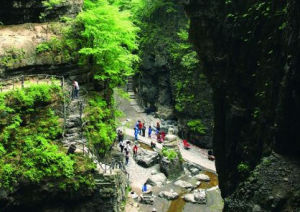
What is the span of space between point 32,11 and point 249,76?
16.6m

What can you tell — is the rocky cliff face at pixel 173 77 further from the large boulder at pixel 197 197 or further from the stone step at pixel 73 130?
the stone step at pixel 73 130

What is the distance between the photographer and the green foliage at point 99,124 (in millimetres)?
20578

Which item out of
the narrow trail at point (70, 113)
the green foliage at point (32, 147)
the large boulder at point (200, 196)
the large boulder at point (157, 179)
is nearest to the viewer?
the green foliage at point (32, 147)

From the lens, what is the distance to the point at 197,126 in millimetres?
35594

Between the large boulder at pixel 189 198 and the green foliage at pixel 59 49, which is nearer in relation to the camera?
the green foliage at pixel 59 49

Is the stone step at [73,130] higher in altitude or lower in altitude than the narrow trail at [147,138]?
higher

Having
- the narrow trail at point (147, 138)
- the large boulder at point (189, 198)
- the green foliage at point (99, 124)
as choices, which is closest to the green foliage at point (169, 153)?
the narrow trail at point (147, 138)

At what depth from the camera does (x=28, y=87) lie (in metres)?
18.8

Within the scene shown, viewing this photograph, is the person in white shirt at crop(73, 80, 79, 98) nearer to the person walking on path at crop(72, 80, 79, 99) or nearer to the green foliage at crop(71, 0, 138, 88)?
the person walking on path at crop(72, 80, 79, 99)

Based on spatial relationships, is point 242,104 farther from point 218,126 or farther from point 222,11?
point 222,11

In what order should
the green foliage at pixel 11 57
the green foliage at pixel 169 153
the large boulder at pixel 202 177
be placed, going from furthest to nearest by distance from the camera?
the green foliage at pixel 169 153 < the large boulder at pixel 202 177 < the green foliage at pixel 11 57

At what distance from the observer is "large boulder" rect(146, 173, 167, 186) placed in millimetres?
27344

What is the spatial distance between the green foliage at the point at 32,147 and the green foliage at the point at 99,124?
2.22m

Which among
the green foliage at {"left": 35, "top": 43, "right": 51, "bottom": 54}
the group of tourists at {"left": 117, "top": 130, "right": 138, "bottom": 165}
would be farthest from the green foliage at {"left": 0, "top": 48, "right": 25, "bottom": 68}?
the group of tourists at {"left": 117, "top": 130, "right": 138, "bottom": 165}
